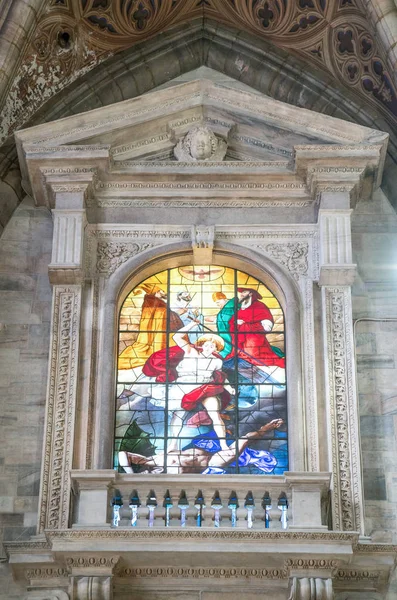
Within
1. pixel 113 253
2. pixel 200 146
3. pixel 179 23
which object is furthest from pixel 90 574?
pixel 179 23

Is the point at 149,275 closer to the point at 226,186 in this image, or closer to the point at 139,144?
the point at 226,186

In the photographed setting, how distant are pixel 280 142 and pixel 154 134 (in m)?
1.71

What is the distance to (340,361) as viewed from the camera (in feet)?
64.1

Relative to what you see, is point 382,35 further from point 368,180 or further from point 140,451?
point 140,451

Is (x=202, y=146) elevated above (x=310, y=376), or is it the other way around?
(x=202, y=146)

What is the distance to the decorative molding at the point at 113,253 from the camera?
20.5 meters

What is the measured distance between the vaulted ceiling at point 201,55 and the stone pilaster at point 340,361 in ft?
5.57

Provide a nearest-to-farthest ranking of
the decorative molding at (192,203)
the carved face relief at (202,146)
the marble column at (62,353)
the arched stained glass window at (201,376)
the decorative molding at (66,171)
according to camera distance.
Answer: the marble column at (62,353)
the arched stained glass window at (201,376)
the decorative molding at (66,171)
the decorative molding at (192,203)
the carved face relief at (202,146)

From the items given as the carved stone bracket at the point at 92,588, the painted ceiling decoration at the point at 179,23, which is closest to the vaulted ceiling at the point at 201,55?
the painted ceiling decoration at the point at 179,23

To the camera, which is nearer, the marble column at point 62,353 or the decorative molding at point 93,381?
the marble column at point 62,353

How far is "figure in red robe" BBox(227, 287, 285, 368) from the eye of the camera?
2025cm

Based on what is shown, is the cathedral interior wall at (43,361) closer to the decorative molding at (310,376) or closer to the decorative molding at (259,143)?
the decorative molding at (310,376)

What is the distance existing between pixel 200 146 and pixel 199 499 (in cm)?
526

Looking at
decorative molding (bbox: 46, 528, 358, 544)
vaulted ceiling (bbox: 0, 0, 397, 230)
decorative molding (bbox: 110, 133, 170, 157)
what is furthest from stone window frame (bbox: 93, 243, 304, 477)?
vaulted ceiling (bbox: 0, 0, 397, 230)
